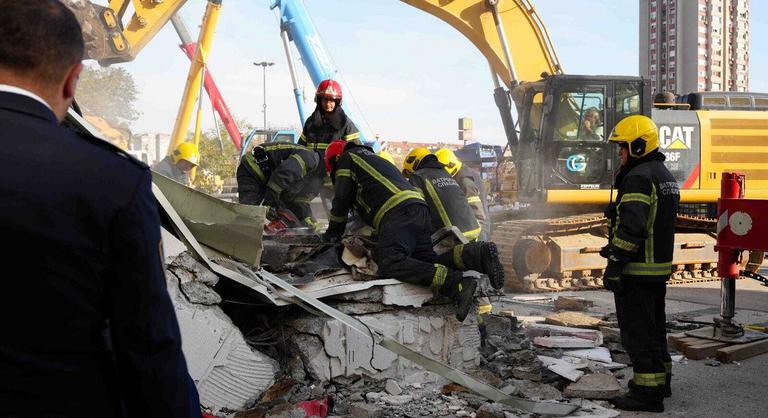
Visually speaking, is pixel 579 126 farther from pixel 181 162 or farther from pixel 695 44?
pixel 695 44

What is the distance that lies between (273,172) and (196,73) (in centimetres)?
668

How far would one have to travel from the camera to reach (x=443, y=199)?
261 inches

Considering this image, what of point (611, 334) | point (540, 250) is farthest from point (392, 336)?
point (540, 250)

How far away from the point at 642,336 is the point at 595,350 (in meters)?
1.26

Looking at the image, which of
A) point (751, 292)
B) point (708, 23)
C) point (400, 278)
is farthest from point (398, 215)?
point (708, 23)

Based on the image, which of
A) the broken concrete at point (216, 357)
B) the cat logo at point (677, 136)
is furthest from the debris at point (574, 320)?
the cat logo at point (677, 136)

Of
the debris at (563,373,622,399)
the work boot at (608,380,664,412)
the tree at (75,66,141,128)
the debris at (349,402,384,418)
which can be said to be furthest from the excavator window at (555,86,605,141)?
the tree at (75,66,141,128)

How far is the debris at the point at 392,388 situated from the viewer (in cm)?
482

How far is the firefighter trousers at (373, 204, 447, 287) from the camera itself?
16.8 ft

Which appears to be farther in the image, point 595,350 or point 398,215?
point 595,350

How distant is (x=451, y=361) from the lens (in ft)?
17.4

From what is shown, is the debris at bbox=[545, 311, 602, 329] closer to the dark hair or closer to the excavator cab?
the excavator cab

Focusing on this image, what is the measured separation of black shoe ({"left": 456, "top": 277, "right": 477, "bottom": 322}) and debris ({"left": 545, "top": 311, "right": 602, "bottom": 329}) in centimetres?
226

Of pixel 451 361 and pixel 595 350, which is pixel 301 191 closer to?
pixel 451 361
